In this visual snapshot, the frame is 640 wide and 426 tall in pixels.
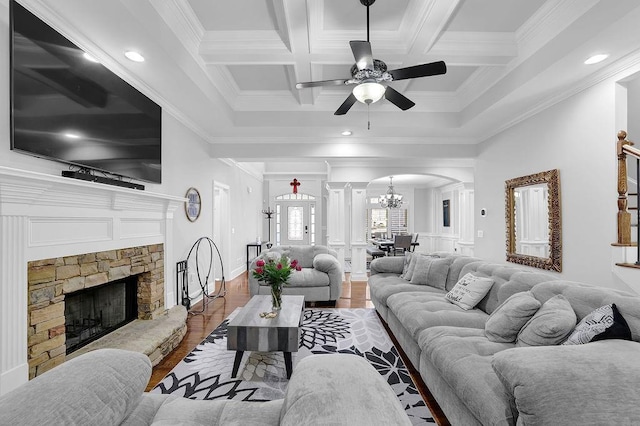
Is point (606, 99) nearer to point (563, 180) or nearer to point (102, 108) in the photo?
point (563, 180)

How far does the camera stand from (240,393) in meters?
2.32

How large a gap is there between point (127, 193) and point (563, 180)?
14.0ft

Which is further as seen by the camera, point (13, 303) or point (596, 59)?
point (596, 59)

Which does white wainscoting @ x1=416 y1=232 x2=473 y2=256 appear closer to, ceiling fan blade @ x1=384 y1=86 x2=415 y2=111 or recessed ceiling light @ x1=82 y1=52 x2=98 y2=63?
ceiling fan blade @ x1=384 y1=86 x2=415 y2=111

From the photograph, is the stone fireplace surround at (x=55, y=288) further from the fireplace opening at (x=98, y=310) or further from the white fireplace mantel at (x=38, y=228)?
the fireplace opening at (x=98, y=310)

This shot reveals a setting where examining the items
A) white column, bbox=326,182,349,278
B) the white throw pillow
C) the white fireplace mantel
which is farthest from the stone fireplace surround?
white column, bbox=326,182,349,278

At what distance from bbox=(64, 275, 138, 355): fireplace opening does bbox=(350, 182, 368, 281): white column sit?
172 inches

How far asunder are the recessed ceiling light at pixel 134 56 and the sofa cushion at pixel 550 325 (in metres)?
3.54

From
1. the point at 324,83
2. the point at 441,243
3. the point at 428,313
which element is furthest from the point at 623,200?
the point at 441,243

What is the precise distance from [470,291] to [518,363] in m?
1.64

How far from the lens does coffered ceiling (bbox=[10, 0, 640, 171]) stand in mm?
2371

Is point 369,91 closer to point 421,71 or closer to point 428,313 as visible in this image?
point 421,71

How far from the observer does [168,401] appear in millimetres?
1209

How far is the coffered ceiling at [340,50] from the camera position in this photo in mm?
2371
